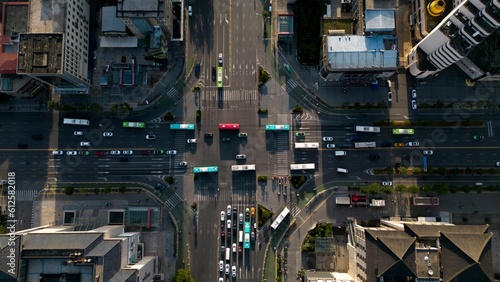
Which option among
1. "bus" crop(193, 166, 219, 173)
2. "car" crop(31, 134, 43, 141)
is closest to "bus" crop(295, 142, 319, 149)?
"bus" crop(193, 166, 219, 173)

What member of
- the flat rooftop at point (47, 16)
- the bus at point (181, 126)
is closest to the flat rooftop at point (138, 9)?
the flat rooftop at point (47, 16)

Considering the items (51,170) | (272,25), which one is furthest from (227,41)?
(51,170)

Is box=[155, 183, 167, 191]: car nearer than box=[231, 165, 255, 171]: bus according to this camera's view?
No

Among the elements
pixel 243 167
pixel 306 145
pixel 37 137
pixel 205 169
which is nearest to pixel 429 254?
pixel 306 145

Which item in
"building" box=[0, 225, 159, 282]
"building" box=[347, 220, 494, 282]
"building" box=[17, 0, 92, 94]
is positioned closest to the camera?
"building" box=[0, 225, 159, 282]

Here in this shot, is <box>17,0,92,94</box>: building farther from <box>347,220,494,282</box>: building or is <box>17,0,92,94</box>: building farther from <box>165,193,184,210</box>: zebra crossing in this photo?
<box>347,220,494,282</box>: building

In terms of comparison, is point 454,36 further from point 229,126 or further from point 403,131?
point 229,126
